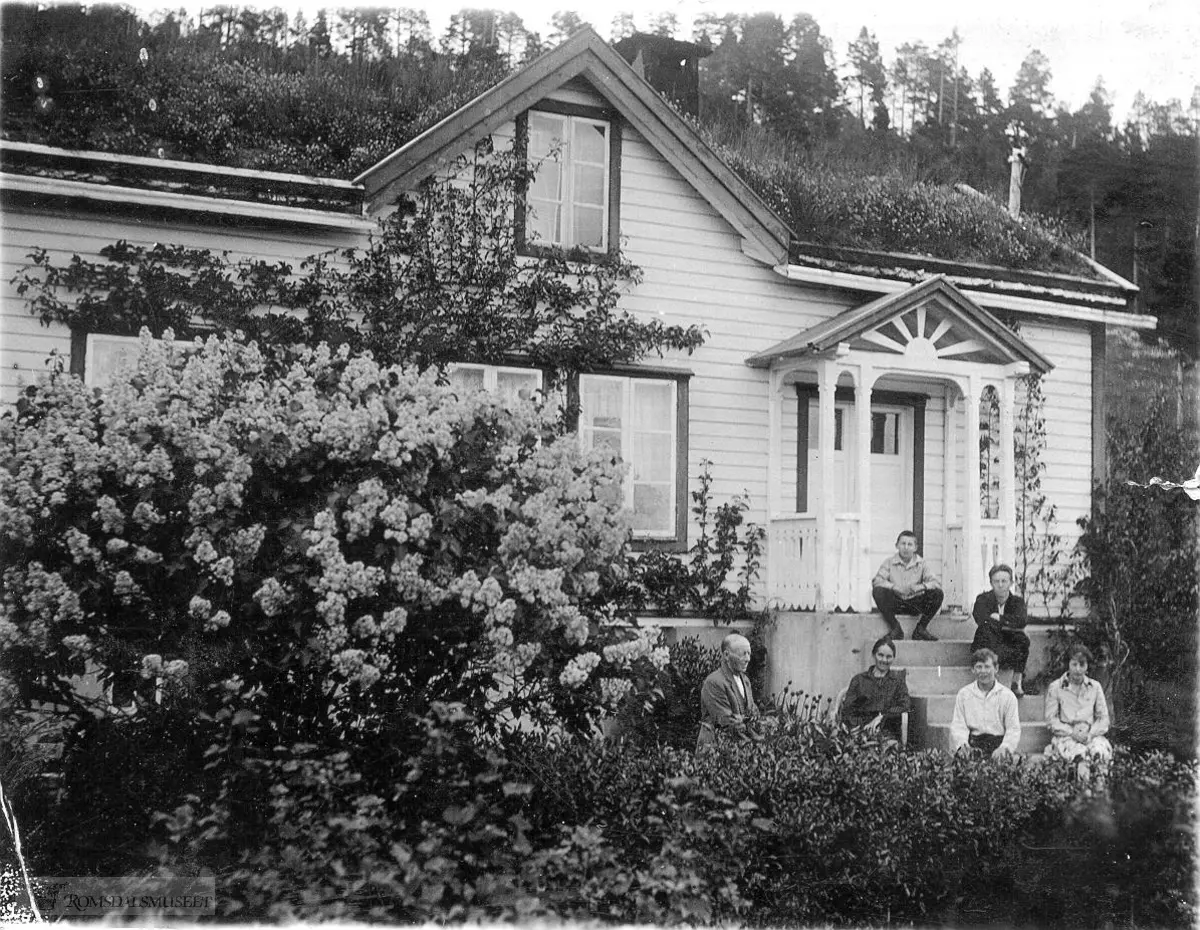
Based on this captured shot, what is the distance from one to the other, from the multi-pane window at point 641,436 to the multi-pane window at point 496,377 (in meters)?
0.52

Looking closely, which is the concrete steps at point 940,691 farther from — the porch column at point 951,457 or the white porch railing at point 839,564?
the porch column at point 951,457

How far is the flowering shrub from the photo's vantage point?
7.03m

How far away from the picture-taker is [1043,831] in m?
6.94

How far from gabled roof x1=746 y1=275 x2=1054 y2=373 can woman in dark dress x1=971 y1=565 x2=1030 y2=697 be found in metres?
2.30

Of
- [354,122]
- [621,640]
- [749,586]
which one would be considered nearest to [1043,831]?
[621,640]

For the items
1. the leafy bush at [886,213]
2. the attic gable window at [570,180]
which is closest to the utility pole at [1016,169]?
the leafy bush at [886,213]

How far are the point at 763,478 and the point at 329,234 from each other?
16.1 ft

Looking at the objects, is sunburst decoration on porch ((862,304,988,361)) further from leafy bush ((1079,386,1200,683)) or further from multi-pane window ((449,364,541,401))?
multi-pane window ((449,364,541,401))

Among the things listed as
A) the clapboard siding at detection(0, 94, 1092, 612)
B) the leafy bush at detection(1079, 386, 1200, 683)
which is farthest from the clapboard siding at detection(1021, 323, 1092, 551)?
the clapboard siding at detection(0, 94, 1092, 612)

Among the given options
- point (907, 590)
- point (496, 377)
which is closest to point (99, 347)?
point (496, 377)

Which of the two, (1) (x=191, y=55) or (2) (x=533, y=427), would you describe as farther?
(1) (x=191, y=55)

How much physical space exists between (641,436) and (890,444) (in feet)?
10.0

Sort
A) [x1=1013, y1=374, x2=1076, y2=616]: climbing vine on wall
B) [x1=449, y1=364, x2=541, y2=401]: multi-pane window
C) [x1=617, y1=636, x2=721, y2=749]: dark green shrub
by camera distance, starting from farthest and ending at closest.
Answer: [x1=1013, y1=374, x2=1076, y2=616]: climbing vine on wall, [x1=449, y1=364, x2=541, y2=401]: multi-pane window, [x1=617, y1=636, x2=721, y2=749]: dark green shrub

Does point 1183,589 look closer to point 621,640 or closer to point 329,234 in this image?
point 621,640
